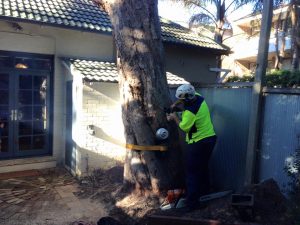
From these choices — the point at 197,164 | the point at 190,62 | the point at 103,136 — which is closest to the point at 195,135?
the point at 197,164

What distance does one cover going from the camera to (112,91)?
777 cm

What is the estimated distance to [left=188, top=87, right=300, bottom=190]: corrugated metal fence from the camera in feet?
14.7

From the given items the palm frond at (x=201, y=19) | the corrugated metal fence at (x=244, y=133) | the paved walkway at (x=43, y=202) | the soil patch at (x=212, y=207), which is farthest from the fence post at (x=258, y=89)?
the palm frond at (x=201, y=19)

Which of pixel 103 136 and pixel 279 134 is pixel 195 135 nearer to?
pixel 279 134

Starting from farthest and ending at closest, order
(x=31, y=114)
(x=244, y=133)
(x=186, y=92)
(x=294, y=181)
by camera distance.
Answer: (x=31, y=114) < (x=244, y=133) < (x=186, y=92) < (x=294, y=181)

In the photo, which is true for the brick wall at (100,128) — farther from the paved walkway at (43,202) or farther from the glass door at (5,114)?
the glass door at (5,114)

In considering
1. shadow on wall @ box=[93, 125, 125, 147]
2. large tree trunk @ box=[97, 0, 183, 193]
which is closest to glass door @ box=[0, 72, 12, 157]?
shadow on wall @ box=[93, 125, 125, 147]

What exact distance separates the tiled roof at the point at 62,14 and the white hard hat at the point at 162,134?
4204mm

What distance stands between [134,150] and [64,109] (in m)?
3.65

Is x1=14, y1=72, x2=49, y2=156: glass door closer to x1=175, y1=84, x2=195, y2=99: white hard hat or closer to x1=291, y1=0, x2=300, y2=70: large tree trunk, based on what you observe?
x1=175, y1=84, x2=195, y2=99: white hard hat

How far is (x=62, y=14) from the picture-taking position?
27.6 feet

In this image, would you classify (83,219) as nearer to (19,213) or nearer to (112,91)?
(19,213)

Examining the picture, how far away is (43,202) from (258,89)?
4.19 metres

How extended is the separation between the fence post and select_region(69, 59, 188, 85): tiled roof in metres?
3.24
